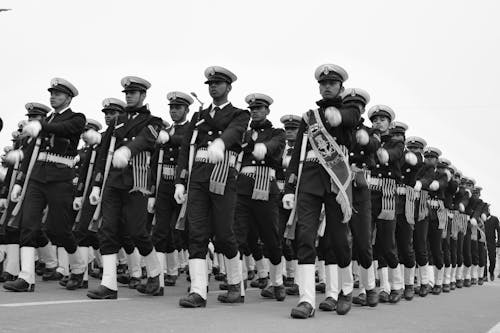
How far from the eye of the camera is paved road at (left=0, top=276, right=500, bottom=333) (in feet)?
17.4

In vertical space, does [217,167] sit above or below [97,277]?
above

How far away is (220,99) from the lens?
7777 millimetres

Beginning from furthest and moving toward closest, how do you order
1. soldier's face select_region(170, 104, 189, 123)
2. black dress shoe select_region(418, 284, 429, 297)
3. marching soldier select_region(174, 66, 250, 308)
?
black dress shoe select_region(418, 284, 429, 297)
soldier's face select_region(170, 104, 189, 123)
marching soldier select_region(174, 66, 250, 308)

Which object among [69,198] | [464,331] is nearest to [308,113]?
[464,331]

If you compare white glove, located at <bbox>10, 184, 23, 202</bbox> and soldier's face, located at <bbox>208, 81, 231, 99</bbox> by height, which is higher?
soldier's face, located at <bbox>208, 81, 231, 99</bbox>

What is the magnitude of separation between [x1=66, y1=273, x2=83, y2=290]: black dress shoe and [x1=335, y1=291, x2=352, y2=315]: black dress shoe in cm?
345

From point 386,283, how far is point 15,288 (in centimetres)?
494

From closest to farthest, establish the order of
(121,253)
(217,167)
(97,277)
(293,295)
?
(217,167), (293,295), (97,277), (121,253)

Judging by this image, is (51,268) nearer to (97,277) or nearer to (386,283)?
(97,277)

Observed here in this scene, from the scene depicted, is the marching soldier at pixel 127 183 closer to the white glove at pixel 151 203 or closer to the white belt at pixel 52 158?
the white belt at pixel 52 158

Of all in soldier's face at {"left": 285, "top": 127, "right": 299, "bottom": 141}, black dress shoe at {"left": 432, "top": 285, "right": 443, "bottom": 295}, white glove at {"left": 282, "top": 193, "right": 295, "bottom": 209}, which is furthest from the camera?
black dress shoe at {"left": 432, "top": 285, "right": 443, "bottom": 295}

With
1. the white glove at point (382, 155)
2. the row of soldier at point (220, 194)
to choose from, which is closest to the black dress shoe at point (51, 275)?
the row of soldier at point (220, 194)

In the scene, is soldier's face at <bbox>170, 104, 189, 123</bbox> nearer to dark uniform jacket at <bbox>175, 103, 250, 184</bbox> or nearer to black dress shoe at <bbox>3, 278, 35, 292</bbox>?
dark uniform jacket at <bbox>175, 103, 250, 184</bbox>

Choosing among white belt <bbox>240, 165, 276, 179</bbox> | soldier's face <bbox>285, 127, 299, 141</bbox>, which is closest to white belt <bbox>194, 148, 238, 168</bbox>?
A: white belt <bbox>240, 165, 276, 179</bbox>
